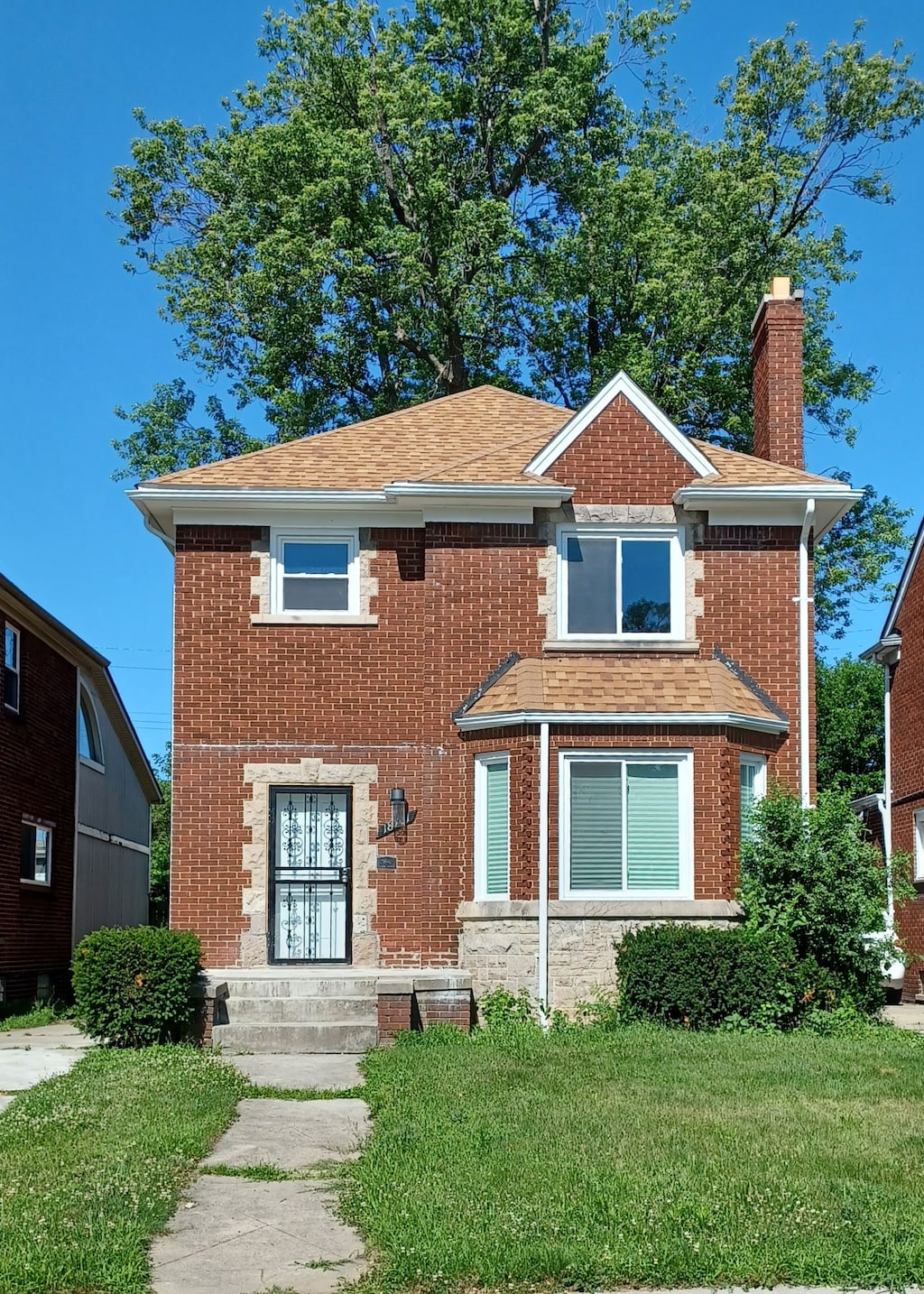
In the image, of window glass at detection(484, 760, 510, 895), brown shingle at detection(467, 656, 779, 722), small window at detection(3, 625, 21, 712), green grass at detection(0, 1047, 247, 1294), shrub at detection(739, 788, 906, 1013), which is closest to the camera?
green grass at detection(0, 1047, 247, 1294)

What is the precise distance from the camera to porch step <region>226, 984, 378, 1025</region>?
611 inches

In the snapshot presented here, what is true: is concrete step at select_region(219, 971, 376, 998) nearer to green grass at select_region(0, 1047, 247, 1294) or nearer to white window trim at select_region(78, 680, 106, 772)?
green grass at select_region(0, 1047, 247, 1294)

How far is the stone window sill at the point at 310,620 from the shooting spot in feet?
59.9

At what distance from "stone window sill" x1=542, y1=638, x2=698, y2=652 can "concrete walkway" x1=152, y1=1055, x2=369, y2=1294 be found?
25.0 feet

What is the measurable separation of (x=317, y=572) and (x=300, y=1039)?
599 cm

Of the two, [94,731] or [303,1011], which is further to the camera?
[94,731]

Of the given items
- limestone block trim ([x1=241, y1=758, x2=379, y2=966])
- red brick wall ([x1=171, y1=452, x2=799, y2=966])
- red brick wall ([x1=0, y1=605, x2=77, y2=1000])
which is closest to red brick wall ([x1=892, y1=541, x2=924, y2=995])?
red brick wall ([x1=171, y1=452, x2=799, y2=966])

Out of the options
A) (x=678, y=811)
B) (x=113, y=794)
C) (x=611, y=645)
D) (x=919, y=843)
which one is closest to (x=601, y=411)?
(x=611, y=645)

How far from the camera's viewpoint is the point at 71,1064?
1396cm

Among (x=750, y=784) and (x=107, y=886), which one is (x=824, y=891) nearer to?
(x=750, y=784)

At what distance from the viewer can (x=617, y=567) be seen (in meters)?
18.3

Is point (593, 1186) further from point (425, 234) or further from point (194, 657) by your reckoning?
point (425, 234)

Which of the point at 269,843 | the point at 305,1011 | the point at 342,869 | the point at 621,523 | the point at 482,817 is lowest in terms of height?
the point at 305,1011

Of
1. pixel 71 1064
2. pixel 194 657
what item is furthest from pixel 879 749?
pixel 71 1064
